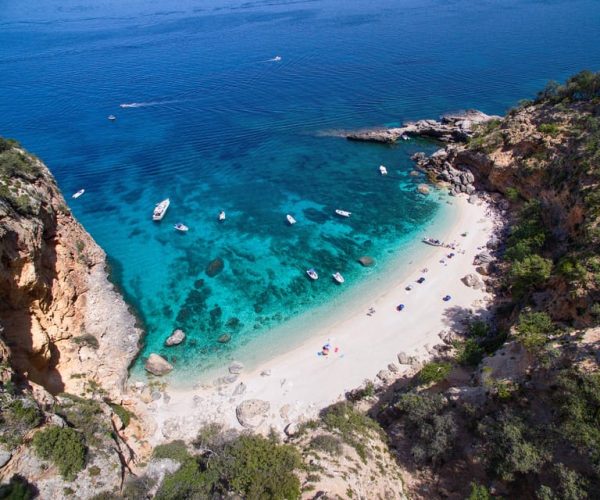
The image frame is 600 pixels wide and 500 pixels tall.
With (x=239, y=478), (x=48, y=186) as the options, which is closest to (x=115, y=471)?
(x=239, y=478)

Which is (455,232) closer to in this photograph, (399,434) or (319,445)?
(399,434)

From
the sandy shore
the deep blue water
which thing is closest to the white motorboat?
the deep blue water

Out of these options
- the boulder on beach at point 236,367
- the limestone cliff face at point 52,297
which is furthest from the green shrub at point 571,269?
the limestone cliff face at point 52,297

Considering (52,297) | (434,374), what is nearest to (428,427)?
(434,374)

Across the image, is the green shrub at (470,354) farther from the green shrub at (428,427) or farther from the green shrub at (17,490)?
the green shrub at (17,490)

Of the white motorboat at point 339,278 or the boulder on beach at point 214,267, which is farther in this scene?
the boulder on beach at point 214,267

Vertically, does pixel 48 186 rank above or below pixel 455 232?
above
